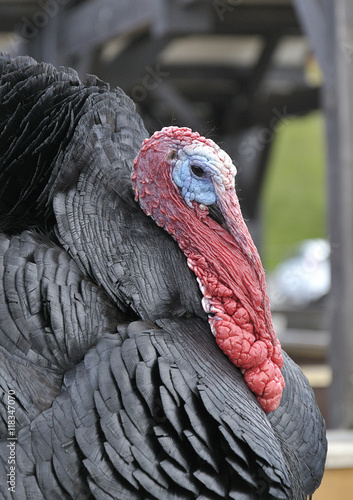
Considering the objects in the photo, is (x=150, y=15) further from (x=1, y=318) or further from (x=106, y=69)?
(x=1, y=318)

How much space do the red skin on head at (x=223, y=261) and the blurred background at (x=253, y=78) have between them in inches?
10.9

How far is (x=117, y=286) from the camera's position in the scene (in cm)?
160

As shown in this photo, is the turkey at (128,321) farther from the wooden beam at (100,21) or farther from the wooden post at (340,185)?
the wooden beam at (100,21)

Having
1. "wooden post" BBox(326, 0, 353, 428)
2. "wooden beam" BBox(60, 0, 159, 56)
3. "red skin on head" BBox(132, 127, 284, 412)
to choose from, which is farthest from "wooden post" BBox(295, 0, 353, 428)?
"red skin on head" BBox(132, 127, 284, 412)

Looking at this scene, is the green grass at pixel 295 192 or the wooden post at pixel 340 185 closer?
the wooden post at pixel 340 185

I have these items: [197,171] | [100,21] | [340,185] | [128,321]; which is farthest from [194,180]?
[100,21]

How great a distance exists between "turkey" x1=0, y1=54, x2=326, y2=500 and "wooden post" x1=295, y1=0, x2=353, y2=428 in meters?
1.49

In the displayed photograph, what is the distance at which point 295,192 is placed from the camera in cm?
2012

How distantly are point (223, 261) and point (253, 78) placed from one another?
4.81m

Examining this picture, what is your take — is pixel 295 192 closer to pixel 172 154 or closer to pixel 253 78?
pixel 253 78

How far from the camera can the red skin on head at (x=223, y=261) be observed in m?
1.60

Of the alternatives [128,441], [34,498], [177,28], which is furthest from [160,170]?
[177,28]

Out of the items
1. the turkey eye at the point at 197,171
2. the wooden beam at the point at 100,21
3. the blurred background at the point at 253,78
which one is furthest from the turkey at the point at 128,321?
the wooden beam at the point at 100,21

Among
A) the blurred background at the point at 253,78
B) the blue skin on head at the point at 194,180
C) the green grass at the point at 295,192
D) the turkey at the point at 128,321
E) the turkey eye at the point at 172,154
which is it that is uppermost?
the green grass at the point at 295,192
